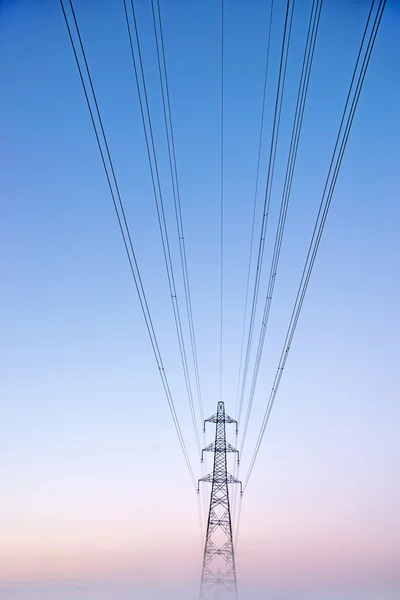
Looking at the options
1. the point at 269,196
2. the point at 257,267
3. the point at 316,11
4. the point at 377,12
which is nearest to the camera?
the point at 377,12

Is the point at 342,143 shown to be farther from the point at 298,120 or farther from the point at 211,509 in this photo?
the point at 211,509

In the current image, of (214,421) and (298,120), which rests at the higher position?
(214,421)

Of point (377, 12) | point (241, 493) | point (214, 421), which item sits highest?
Answer: point (214, 421)

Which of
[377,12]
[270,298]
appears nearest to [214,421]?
[270,298]

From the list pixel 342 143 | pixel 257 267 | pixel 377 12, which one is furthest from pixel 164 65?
pixel 257 267

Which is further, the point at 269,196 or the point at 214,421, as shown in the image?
the point at 214,421

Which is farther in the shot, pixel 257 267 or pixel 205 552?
pixel 205 552

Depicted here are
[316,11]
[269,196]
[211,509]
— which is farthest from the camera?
[211,509]

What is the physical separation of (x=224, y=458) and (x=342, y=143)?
108 feet

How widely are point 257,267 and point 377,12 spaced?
11.4m

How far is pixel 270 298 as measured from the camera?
21.2 m

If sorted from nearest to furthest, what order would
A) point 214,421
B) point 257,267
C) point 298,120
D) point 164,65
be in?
point 298,120, point 164,65, point 257,267, point 214,421

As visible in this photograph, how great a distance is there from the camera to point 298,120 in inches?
552

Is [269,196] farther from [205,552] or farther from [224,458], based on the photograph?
[205,552]
